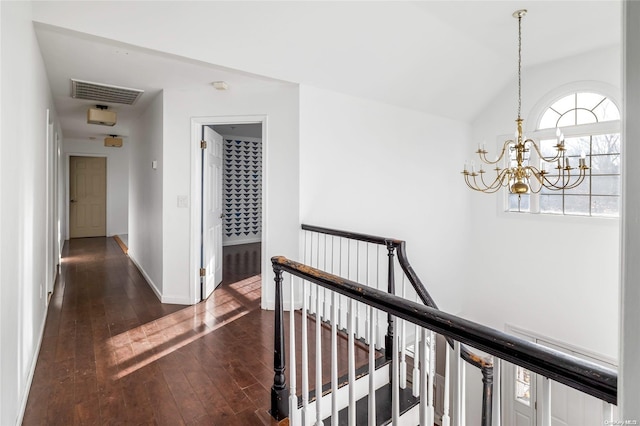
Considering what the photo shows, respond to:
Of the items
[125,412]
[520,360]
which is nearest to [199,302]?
[125,412]

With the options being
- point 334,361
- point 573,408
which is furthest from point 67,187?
point 573,408

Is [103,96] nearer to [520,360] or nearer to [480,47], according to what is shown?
[480,47]

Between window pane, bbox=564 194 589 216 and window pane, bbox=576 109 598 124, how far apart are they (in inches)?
37.1

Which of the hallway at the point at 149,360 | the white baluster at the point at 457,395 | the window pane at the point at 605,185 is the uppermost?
the window pane at the point at 605,185

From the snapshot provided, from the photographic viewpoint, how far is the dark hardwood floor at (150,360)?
201 cm

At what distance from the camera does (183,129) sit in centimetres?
383

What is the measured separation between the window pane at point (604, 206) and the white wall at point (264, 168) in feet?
12.4

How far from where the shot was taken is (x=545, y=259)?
4.72 m

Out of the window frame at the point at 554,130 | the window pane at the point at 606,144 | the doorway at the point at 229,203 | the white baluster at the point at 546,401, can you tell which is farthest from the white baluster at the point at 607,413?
the window pane at the point at 606,144

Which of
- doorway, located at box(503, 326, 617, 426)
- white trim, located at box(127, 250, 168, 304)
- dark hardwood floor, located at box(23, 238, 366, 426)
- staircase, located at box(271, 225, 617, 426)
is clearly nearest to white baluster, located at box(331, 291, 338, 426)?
staircase, located at box(271, 225, 617, 426)

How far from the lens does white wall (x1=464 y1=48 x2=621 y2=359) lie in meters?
4.21

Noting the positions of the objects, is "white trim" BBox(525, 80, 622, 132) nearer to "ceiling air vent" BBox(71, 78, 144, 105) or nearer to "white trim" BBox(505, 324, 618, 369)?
"white trim" BBox(505, 324, 618, 369)

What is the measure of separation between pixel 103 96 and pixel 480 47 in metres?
4.39

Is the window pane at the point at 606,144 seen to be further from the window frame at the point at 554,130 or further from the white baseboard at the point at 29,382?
the white baseboard at the point at 29,382
